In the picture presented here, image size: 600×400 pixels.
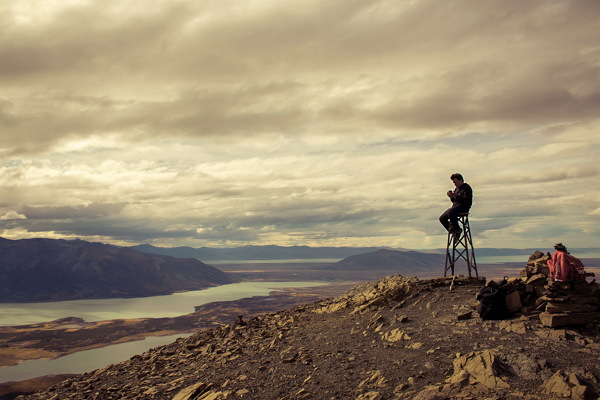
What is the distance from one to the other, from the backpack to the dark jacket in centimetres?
501

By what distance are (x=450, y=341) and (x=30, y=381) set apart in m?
143

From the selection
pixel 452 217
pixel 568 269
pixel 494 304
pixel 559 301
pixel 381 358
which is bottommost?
pixel 381 358

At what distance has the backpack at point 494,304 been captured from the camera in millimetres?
15398

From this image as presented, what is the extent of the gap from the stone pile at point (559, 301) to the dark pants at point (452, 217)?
201 inches

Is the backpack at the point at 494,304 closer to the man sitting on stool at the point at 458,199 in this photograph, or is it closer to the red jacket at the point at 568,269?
the red jacket at the point at 568,269

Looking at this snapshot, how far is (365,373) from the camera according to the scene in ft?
43.4

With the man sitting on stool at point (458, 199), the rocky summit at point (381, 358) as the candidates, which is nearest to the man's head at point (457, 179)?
the man sitting on stool at point (458, 199)

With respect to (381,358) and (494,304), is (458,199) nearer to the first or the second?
(494,304)

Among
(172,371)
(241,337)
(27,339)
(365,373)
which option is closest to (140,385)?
(172,371)

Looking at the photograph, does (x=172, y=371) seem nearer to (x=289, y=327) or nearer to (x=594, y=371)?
(x=289, y=327)

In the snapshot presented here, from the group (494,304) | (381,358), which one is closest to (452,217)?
(494,304)

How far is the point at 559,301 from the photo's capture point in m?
14.1

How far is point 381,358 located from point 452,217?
9.14 metres

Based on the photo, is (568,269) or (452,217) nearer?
(568,269)
